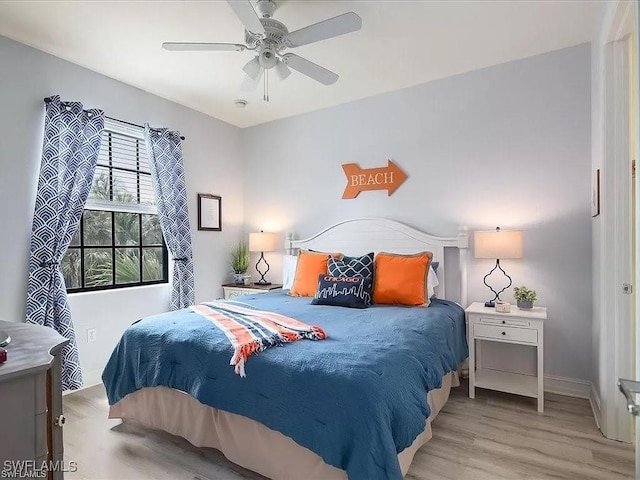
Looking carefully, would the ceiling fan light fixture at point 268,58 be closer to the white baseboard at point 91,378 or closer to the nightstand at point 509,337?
the nightstand at point 509,337

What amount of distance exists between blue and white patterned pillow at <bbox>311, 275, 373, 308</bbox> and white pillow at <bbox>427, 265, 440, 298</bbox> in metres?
0.49

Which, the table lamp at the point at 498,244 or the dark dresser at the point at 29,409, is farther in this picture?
the table lamp at the point at 498,244

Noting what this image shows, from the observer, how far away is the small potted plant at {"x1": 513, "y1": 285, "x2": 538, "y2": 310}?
284 cm

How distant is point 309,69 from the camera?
2514 millimetres

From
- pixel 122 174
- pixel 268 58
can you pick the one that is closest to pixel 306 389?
pixel 268 58

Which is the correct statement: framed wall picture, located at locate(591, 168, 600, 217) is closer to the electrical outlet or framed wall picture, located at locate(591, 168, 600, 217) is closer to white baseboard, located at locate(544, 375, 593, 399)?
white baseboard, located at locate(544, 375, 593, 399)

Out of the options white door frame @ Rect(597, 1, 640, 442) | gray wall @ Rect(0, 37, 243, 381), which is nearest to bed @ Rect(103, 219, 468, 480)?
white door frame @ Rect(597, 1, 640, 442)

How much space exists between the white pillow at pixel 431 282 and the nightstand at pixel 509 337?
0.35 m

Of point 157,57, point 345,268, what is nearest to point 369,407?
point 345,268

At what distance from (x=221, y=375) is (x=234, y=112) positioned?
3294mm

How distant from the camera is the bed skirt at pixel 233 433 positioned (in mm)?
1701

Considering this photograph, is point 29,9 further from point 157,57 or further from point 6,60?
point 157,57

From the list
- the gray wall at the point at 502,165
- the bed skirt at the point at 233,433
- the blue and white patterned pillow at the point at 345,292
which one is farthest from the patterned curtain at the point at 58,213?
the gray wall at the point at 502,165

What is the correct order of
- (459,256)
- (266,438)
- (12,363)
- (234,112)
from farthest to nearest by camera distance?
(234,112)
(459,256)
(266,438)
(12,363)
